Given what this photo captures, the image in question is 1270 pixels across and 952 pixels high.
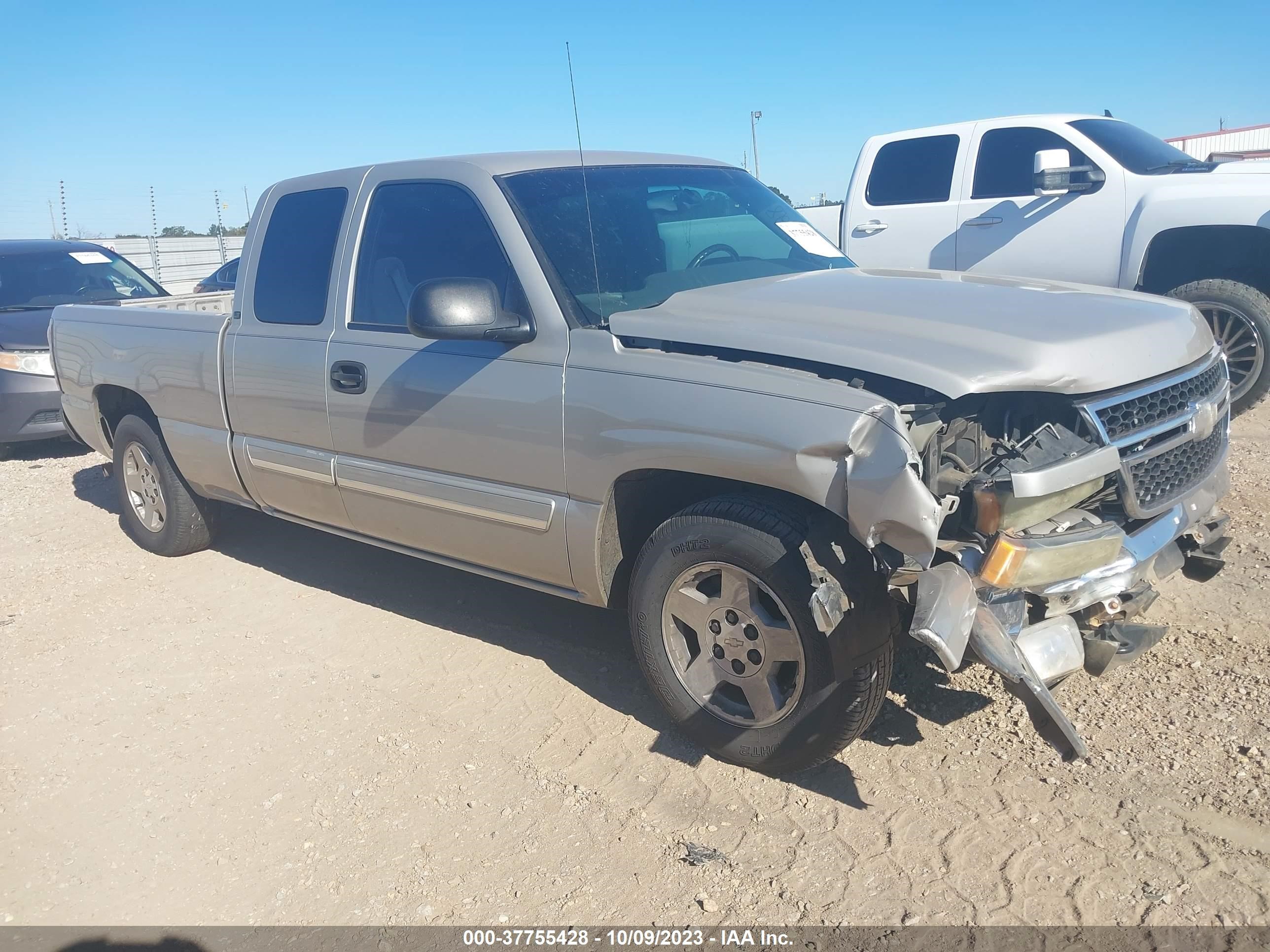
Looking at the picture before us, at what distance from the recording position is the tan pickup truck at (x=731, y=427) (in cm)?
282

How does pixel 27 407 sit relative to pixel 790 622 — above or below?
above

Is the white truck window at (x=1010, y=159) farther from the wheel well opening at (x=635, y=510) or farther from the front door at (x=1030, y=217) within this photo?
the wheel well opening at (x=635, y=510)

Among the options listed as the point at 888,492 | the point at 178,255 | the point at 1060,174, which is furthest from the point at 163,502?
the point at 178,255

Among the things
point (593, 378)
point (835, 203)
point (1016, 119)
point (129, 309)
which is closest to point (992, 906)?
point (593, 378)

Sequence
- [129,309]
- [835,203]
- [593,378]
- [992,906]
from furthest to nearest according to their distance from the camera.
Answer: [835,203] → [129,309] → [593,378] → [992,906]

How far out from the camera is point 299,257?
4672 millimetres

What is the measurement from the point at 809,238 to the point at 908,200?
4.43 m

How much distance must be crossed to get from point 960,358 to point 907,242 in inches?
234

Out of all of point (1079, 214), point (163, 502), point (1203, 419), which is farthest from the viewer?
point (1079, 214)

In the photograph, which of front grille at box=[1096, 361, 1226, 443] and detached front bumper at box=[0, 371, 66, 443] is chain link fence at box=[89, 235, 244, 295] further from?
front grille at box=[1096, 361, 1226, 443]

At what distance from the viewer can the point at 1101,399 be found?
2953mm

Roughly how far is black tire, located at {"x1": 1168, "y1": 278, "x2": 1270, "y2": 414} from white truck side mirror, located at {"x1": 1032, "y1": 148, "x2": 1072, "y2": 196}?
3.63 ft

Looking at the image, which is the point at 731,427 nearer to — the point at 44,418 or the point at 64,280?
the point at 44,418

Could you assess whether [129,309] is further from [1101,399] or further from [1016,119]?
[1016,119]
